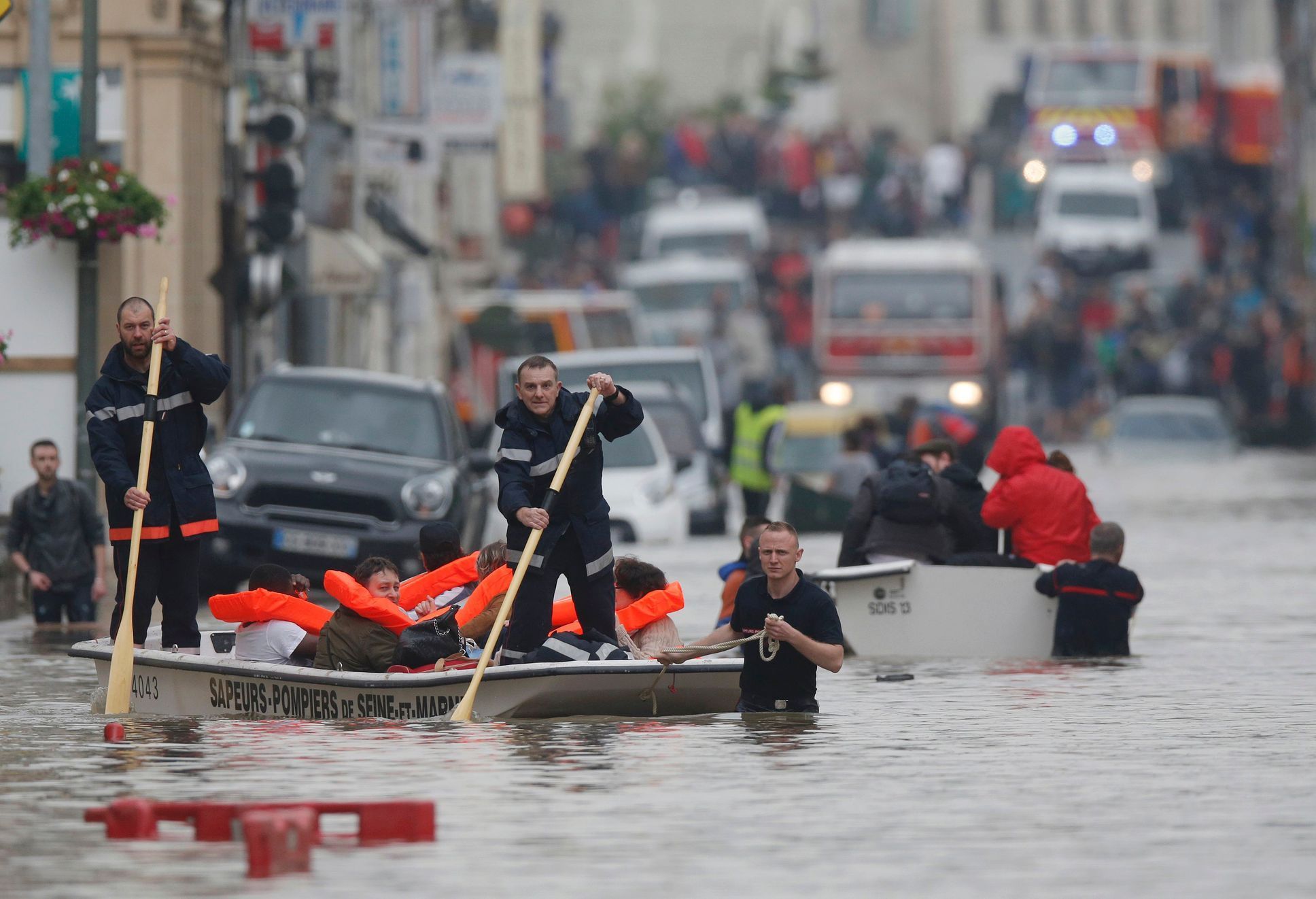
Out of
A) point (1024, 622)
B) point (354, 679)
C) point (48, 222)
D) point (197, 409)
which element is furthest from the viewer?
point (48, 222)

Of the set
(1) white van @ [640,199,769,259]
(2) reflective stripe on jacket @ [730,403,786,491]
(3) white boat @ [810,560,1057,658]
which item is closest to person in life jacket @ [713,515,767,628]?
(3) white boat @ [810,560,1057,658]

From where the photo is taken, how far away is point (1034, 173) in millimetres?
63688

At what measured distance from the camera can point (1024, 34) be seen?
113 m

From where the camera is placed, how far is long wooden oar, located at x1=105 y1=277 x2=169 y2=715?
587 inches

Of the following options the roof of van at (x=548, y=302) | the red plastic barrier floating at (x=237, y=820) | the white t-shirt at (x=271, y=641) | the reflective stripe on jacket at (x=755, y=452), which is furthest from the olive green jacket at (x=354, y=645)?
the roof of van at (x=548, y=302)

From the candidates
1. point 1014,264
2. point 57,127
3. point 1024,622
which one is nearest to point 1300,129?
point 1014,264

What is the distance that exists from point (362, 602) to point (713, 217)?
47503mm

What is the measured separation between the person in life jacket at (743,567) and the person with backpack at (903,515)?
103 cm

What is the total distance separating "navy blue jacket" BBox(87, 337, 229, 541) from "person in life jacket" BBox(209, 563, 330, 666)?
0.41m

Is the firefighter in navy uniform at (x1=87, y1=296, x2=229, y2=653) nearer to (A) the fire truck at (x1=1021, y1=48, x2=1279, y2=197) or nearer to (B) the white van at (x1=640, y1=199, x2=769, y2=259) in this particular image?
(B) the white van at (x1=640, y1=199, x2=769, y2=259)

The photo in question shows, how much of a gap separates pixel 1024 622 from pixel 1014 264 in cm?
4296

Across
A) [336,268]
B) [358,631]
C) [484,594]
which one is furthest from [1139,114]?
[358,631]

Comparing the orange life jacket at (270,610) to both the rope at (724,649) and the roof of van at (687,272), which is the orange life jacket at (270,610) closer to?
the rope at (724,649)

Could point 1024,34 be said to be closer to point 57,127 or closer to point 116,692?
point 57,127
